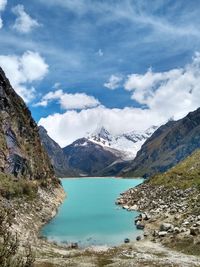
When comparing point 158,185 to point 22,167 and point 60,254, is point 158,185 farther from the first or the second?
point 60,254

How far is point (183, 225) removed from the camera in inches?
2485

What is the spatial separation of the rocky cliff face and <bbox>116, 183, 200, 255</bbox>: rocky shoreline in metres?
27.2

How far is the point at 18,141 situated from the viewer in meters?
114

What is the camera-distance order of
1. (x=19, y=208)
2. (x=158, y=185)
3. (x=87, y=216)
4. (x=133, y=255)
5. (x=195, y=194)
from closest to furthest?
1. (x=133, y=255)
2. (x=19, y=208)
3. (x=195, y=194)
4. (x=87, y=216)
5. (x=158, y=185)

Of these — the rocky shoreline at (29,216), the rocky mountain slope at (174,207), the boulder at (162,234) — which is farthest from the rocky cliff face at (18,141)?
the boulder at (162,234)

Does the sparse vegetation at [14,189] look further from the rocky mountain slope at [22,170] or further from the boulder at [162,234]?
the boulder at [162,234]

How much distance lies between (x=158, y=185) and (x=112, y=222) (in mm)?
36723

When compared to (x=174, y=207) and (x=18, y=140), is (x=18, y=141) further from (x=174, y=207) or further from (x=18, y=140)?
(x=174, y=207)

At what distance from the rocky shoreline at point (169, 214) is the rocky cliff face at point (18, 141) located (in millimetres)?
27151

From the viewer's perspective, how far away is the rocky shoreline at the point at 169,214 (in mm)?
56875

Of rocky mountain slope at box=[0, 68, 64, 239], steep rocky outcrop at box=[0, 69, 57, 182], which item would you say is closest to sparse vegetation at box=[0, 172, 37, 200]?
rocky mountain slope at box=[0, 68, 64, 239]

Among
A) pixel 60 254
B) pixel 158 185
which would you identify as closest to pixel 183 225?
pixel 60 254

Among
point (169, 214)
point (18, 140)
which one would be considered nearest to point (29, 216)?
point (169, 214)

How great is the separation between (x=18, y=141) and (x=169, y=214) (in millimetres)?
52592
